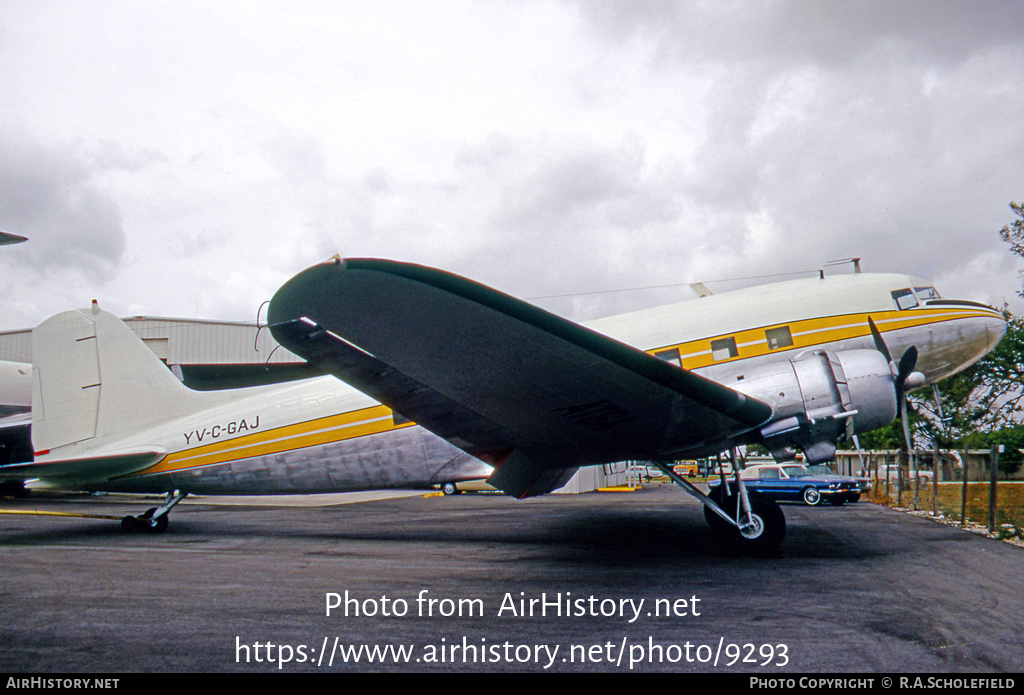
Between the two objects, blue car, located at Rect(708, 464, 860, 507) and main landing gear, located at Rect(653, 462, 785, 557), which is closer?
main landing gear, located at Rect(653, 462, 785, 557)

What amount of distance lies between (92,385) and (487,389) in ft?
26.1

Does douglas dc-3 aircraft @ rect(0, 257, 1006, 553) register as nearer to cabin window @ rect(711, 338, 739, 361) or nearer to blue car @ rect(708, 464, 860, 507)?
cabin window @ rect(711, 338, 739, 361)

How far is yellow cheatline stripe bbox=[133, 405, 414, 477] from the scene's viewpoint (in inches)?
333

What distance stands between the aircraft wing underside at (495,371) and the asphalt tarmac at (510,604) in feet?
4.46

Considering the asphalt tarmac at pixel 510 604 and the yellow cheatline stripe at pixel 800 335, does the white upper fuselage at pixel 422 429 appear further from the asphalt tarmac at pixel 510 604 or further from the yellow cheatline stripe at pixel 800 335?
the asphalt tarmac at pixel 510 604

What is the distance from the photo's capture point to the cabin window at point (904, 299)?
8102mm

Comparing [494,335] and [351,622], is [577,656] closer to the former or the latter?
[351,622]

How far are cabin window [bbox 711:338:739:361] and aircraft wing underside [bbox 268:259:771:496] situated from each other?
148cm

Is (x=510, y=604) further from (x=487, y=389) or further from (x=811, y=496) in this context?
(x=811, y=496)

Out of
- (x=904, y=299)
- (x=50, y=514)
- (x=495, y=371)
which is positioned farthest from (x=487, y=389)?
(x=50, y=514)

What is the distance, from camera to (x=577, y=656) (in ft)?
11.9

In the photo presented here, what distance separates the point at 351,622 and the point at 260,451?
5200 mm

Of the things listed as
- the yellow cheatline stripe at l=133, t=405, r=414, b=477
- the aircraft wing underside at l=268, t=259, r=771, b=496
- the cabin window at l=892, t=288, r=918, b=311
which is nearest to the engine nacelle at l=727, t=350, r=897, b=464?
the aircraft wing underside at l=268, t=259, r=771, b=496
